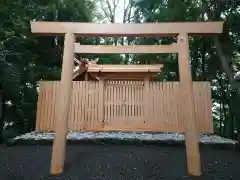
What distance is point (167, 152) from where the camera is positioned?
15.2ft

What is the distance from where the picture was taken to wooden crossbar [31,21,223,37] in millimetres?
3504

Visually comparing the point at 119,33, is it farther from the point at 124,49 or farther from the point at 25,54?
the point at 25,54

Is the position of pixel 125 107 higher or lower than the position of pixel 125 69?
lower

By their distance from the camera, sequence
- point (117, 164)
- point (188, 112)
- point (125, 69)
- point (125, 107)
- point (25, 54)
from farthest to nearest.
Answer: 1. point (25, 54)
2. point (125, 69)
3. point (125, 107)
4. point (117, 164)
5. point (188, 112)

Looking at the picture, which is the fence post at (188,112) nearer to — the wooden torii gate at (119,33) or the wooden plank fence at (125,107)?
the wooden torii gate at (119,33)

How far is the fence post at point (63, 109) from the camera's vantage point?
324 centimetres

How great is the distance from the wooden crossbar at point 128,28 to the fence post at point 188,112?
0.48 feet

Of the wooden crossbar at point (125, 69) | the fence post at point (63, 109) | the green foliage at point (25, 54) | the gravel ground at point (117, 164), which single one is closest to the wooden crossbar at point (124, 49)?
the fence post at point (63, 109)

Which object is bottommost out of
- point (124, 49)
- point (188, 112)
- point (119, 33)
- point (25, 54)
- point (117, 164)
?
point (117, 164)

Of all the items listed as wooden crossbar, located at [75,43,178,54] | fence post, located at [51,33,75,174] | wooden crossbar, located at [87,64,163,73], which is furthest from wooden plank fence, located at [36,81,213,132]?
fence post, located at [51,33,75,174]

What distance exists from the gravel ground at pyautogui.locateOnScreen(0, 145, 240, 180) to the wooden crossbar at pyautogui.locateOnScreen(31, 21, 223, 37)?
6.28 feet

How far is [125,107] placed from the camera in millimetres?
7664

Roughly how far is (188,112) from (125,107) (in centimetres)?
444

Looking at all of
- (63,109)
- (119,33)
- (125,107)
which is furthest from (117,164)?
(125,107)
